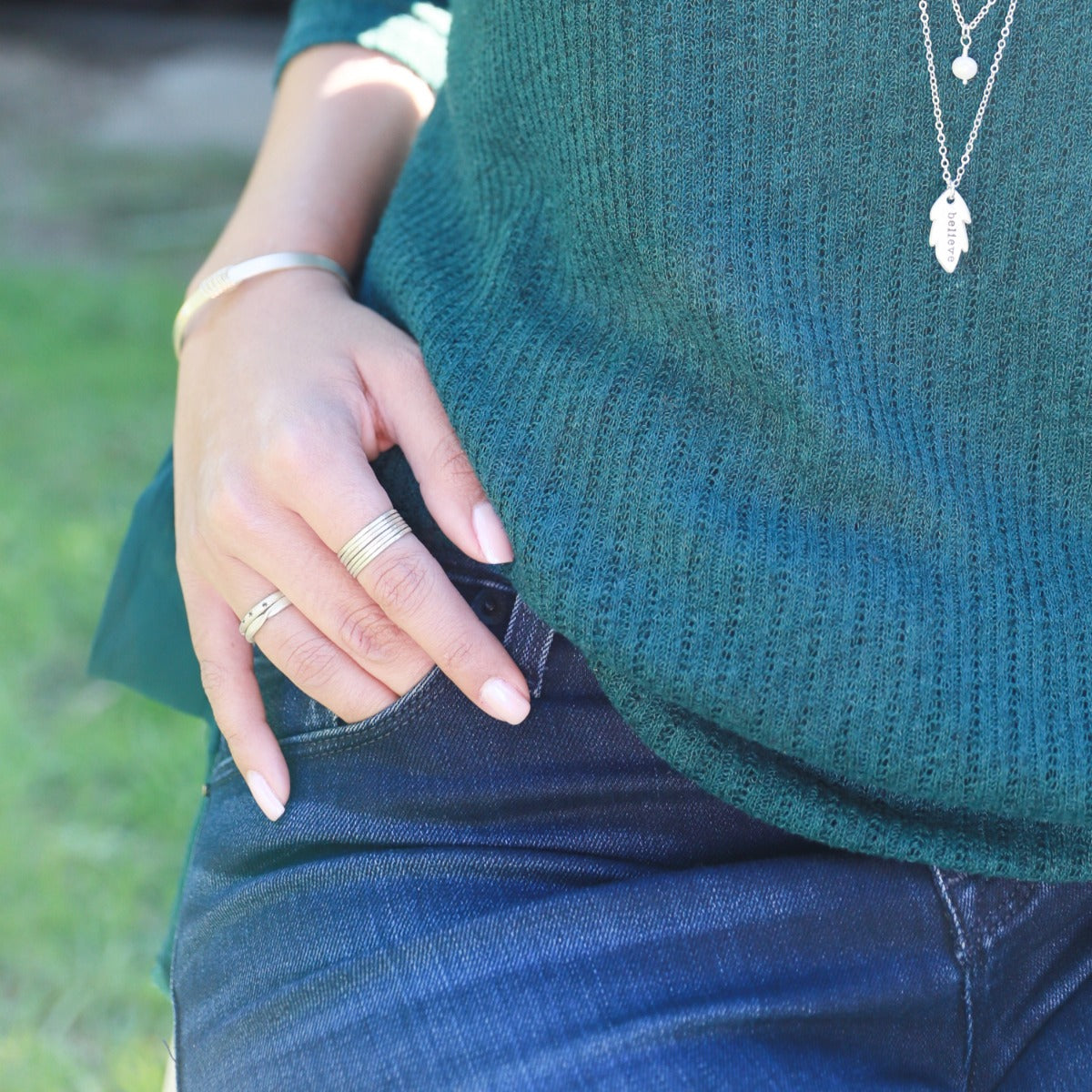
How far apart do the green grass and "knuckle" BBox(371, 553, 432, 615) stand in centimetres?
105

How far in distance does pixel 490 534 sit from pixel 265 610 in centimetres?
20

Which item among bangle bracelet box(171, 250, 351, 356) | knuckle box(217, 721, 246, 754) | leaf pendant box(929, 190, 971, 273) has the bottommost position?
knuckle box(217, 721, 246, 754)

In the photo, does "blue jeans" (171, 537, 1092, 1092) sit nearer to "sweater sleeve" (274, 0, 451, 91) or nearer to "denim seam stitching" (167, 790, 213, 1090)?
"denim seam stitching" (167, 790, 213, 1090)

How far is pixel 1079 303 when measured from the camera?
79 centimetres

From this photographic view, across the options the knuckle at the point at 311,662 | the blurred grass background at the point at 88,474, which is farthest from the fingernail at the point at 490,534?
the blurred grass background at the point at 88,474

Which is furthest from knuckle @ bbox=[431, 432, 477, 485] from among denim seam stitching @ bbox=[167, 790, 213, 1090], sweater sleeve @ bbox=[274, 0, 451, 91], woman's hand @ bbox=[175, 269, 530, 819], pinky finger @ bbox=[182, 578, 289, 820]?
sweater sleeve @ bbox=[274, 0, 451, 91]

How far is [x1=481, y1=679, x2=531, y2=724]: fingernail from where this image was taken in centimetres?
85

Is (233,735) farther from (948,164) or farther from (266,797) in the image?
(948,164)

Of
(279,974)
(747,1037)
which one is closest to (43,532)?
(279,974)

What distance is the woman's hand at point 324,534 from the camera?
2.85 feet

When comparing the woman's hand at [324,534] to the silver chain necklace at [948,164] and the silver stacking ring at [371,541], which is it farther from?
the silver chain necklace at [948,164]

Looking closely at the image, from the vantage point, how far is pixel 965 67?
767mm

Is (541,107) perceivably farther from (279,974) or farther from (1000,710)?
(279,974)

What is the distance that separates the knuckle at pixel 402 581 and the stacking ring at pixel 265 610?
10cm
